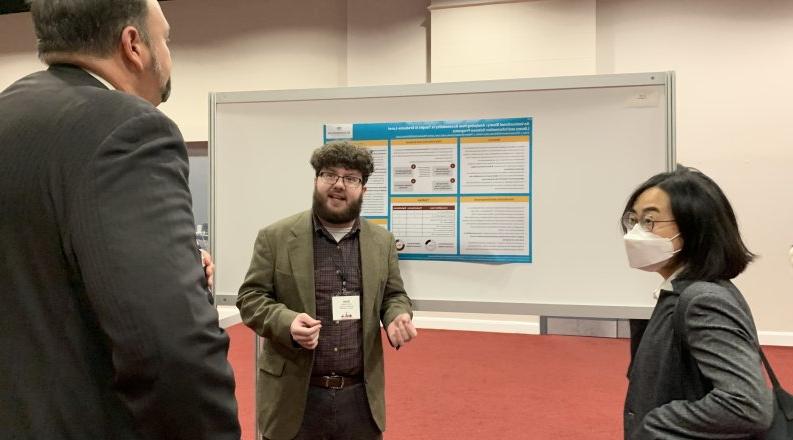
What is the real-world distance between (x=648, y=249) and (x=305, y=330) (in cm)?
99

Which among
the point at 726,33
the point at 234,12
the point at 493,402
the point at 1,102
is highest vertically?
the point at 234,12

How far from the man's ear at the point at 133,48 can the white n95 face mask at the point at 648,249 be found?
1.18 metres

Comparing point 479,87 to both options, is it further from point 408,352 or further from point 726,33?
point 726,33

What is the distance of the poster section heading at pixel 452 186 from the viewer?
6.34 feet

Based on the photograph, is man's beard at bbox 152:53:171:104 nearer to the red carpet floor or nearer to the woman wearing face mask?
the woman wearing face mask

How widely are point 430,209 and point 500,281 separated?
364 millimetres

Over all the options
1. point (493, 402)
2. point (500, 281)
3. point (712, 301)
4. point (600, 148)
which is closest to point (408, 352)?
point (493, 402)

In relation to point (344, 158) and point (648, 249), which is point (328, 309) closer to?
point (344, 158)

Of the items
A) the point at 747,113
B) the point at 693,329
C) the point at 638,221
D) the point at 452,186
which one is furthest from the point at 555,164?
the point at 747,113

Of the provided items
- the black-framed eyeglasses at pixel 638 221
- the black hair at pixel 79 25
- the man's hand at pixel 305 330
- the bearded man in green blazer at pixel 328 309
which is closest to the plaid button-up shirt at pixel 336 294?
the bearded man in green blazer at pixel 328 309

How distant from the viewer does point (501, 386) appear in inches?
145

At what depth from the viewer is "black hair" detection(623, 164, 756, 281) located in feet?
4.04

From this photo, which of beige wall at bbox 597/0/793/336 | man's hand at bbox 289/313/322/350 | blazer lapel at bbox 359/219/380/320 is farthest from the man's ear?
beige wall at bbox 597/0/793/336

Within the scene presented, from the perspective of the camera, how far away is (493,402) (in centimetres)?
339
